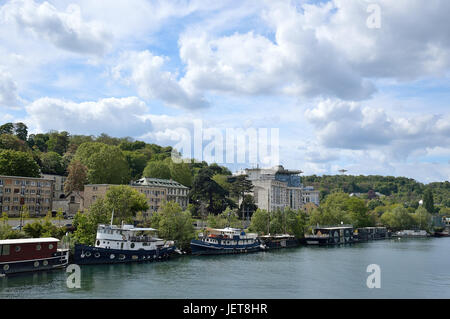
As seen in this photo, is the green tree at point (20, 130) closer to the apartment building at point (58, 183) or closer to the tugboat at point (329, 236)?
the apartment building at point (58, 183)

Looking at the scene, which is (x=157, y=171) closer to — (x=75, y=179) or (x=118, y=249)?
(x=75, y=179)

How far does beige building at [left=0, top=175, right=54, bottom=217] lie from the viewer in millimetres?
89500

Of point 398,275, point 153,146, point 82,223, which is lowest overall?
point 398,275

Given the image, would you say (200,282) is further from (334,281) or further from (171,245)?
(171,245)

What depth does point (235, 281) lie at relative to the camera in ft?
166

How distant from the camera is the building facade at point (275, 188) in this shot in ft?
496

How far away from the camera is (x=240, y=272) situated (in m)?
58.1

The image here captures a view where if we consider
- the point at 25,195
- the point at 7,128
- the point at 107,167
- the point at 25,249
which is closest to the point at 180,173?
the point at 107,167

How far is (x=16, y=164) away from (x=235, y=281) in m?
70.3

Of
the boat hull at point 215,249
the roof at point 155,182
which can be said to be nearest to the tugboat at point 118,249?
the boat hull at point 215,249
